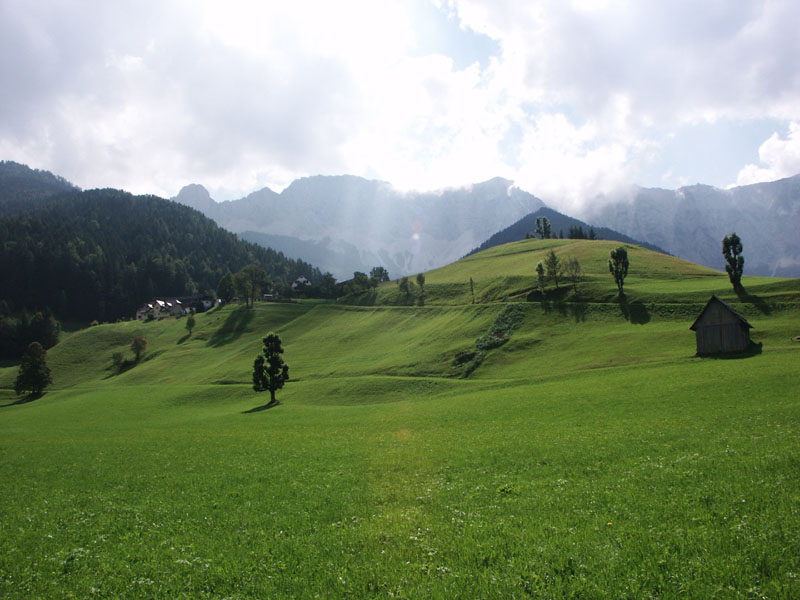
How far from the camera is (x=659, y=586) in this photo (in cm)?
787

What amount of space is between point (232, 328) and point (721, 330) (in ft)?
433

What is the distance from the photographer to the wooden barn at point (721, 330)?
55.9 meters

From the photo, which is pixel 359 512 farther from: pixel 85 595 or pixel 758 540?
pixel 758 540

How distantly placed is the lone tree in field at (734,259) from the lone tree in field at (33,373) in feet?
505

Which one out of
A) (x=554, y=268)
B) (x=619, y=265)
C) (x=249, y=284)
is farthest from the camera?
(x=249, y=284)

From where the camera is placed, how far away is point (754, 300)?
75750 mm

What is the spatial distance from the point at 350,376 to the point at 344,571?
69.3 m

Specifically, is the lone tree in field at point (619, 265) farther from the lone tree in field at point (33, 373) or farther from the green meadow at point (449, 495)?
the lone tree in field at point (33, 373)

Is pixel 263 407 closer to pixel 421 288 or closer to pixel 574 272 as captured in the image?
pixel 574 272

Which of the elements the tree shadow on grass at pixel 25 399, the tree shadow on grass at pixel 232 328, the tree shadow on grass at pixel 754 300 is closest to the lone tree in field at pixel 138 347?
the tree shadow on grass at pixel 232 328

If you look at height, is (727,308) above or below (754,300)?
above

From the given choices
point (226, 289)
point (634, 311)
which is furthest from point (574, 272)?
point (226, 289)

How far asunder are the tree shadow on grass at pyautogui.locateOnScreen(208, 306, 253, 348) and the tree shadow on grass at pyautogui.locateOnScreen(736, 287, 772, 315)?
5014 inches

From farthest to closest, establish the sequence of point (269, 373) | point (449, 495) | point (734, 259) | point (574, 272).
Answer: point (574, 272) < point (734, 259) < point (269, 373) < point (449, 495)
